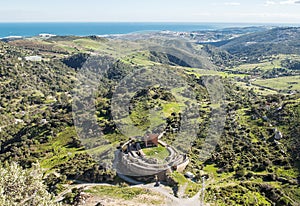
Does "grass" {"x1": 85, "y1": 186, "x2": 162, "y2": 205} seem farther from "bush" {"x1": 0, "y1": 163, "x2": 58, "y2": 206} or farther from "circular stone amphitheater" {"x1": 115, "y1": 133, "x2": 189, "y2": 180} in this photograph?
"bush" {"x1": 0, "y1": 163, "x2": 58, "y2": 206}

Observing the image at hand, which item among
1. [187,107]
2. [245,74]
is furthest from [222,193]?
[245,74]

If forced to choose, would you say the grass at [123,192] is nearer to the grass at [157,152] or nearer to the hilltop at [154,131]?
the hilltop at [154,131]

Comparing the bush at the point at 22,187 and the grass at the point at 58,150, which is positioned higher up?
the bush at the point at 22,187

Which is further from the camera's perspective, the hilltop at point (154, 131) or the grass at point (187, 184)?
the hilltop at point (154, 131)

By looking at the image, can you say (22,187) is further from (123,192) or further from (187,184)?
(187,184)

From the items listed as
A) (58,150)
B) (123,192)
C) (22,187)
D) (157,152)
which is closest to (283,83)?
(157,152)

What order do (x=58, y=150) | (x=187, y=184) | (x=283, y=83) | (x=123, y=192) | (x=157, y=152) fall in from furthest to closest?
(x=283, y=83) → (x=58, y=150) → (x=157, y=152) → (x=187, y=184) → (x=123, y=192)

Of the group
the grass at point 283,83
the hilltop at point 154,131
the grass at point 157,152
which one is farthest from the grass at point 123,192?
the grass at point 283,83

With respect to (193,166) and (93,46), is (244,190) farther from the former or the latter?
(93,46)
